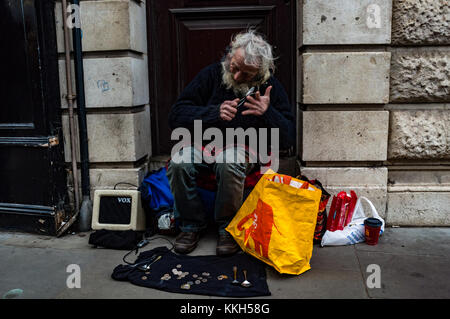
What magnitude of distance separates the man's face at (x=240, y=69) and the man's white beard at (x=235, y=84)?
0.13ft

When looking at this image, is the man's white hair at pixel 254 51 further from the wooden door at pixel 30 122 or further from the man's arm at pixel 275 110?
the wooden door at pixel 30 122

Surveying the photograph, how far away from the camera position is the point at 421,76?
3473mm

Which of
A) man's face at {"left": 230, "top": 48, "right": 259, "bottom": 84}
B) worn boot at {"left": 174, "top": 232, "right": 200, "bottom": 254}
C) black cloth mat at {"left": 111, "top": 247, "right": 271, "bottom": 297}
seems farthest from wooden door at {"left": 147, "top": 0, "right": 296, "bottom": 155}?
black cloth mat at {"left": 111, "top": 247, "right": 271, "bottom": 297}

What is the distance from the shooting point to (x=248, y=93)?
3.13m

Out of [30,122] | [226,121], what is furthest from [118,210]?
[226,121]

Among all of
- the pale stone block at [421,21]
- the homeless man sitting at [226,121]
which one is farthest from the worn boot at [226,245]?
the pale stone block at [421,21]

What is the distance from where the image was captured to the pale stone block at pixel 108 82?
11.9 feet

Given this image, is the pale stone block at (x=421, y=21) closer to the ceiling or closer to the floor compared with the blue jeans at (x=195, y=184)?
closer to the ceiling

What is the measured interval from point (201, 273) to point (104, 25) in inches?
82.6

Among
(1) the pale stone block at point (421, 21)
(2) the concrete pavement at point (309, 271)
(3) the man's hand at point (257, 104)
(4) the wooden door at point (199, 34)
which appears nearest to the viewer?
(2) the concrete pavement at point (309, 271)

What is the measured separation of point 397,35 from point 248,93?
1.28 meters

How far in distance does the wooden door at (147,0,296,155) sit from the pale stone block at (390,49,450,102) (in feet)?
2.90

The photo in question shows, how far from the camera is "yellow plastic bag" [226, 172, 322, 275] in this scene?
9.14 ft

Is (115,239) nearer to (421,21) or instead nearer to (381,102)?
(381,102)
